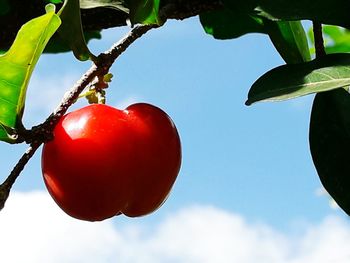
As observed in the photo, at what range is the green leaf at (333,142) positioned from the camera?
1.03m

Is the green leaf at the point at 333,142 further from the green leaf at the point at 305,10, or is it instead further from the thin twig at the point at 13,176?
the thin twig at the point at 13,176

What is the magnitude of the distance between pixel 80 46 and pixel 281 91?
275mm

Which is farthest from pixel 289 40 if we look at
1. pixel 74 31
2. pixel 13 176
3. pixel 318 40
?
pixel 13 176

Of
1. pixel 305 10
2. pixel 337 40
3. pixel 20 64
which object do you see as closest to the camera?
pixel 20 64

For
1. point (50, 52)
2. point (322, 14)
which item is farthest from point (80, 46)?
point (50, 52)

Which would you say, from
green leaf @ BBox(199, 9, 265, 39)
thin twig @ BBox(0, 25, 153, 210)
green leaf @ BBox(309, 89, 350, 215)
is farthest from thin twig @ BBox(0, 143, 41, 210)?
green leaf @ BBox(199, 9, 265, 39)

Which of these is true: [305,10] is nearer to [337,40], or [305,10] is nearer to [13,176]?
[13,176]

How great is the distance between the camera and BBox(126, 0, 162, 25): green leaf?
A: 1.00 metres

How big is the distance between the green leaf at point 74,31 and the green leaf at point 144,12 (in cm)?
8

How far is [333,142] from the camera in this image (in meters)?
1.06

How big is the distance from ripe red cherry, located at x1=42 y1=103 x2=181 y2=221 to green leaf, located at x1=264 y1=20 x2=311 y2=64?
0.29 metres

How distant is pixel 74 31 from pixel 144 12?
0.10 meters

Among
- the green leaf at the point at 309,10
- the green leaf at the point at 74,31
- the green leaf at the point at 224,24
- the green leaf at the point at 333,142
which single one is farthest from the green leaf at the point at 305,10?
the green leaf at the point at 224,24

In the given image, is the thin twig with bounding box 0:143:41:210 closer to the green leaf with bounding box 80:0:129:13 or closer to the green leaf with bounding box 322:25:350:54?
the green leaf with bounding box 80:0:129:13
